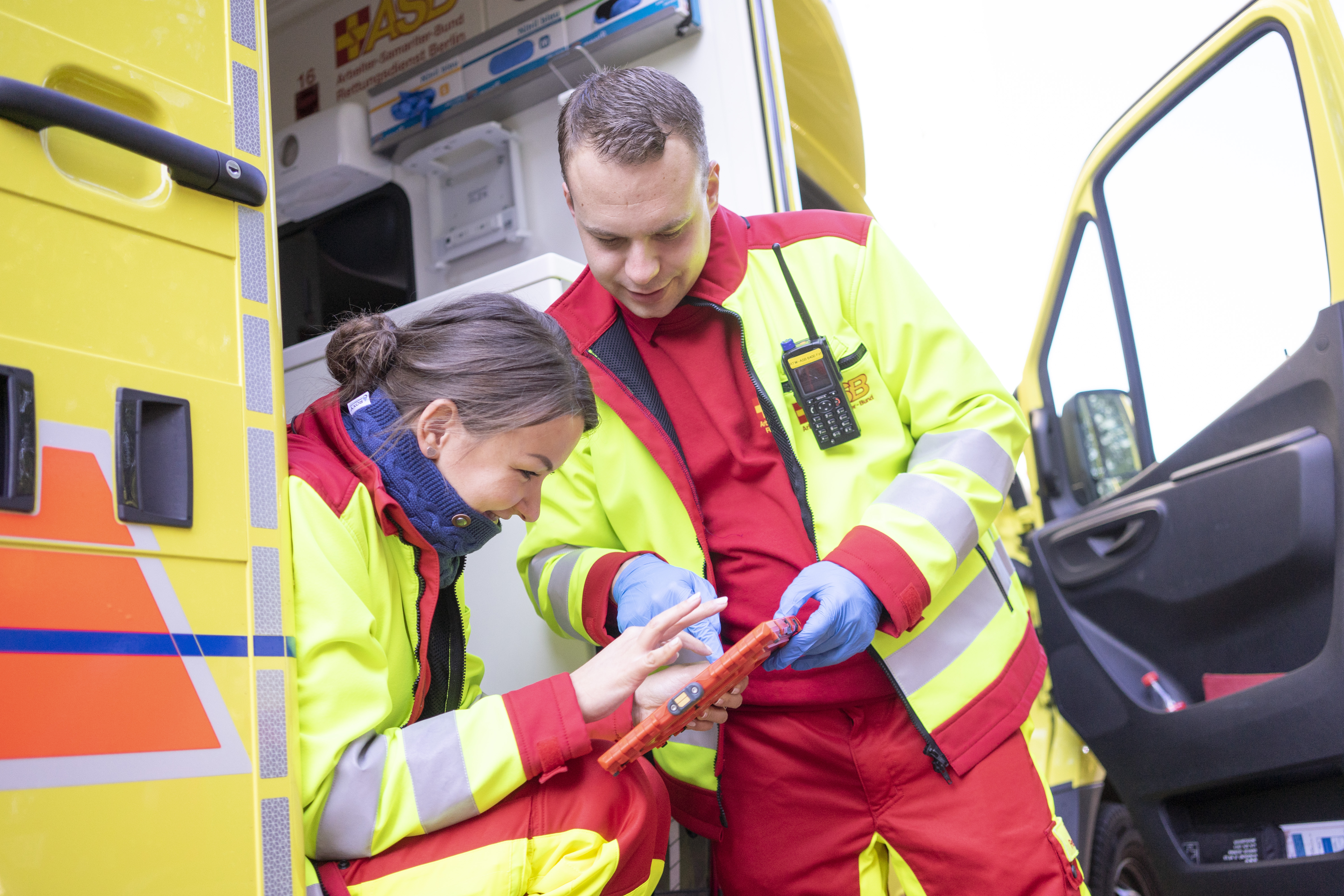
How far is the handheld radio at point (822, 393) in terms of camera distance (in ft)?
5.10

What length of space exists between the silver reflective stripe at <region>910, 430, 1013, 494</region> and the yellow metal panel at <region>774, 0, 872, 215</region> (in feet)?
5.55

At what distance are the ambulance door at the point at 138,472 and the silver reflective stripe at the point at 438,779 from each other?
0.44ft

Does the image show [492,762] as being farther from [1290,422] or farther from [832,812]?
[1290,422]

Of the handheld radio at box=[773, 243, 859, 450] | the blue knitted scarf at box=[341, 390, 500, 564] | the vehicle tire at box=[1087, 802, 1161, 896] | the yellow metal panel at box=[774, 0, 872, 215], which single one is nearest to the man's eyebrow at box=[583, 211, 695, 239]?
the handheld radio at box=[773, 243, 859, 450]

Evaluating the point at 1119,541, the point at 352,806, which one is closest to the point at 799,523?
the point at 352,806

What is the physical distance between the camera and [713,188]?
5.54ft

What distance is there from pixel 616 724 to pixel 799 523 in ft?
1.48

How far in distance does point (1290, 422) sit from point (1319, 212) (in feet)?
1.40

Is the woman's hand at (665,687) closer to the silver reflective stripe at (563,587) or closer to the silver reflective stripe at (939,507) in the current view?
the silver reflective stripe at (563,587)

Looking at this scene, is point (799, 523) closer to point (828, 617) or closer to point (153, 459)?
point (828, 617)

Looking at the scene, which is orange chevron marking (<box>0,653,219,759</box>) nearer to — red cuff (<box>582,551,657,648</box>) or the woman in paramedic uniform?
the woman in paramedic uniform

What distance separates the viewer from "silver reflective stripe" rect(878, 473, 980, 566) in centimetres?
145

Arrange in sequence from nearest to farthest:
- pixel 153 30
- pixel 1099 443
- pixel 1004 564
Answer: pixel 153 30 → pixel 1004 564 → pixel 1099 443

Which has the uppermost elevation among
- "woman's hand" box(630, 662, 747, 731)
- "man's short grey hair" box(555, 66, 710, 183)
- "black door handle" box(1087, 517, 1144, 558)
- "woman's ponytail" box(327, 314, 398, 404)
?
"man's short grey hair" box(555, 66, 710, 183)
